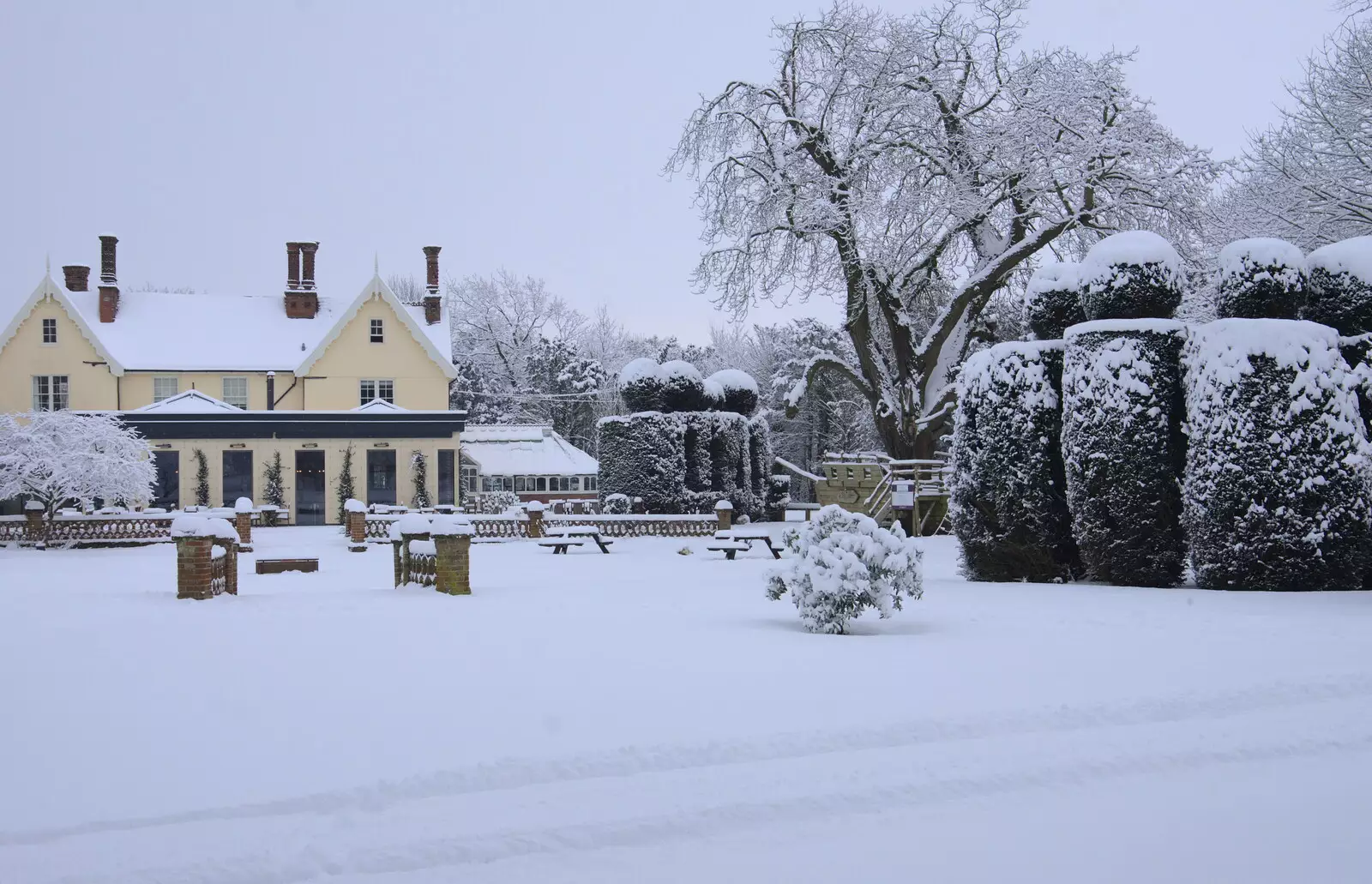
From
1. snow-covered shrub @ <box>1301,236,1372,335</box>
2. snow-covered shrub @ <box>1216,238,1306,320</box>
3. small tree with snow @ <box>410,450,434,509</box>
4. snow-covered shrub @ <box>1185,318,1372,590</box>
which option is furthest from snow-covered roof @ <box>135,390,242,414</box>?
snow-covered shrub @ <box>1301,236,1372,335</box>

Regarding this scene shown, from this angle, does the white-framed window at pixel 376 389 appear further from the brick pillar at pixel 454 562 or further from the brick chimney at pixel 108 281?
the brick pillar at pixel 454 562

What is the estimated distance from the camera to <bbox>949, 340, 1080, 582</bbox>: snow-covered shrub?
16.5 metres

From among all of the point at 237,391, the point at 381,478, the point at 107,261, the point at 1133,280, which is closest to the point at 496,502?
the point at 381,478

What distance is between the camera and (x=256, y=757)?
7.04m

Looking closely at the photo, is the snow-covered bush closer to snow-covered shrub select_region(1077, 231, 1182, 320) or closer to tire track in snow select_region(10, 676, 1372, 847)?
snow-covered shrub select_region(1077, 231, 1182, 320)

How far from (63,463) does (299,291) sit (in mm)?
18253

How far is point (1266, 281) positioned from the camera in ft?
48.9

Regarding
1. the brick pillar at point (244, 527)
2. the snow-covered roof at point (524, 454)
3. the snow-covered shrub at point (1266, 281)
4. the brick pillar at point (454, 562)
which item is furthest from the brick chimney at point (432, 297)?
the snow-covered shrub at point (1266, 281)

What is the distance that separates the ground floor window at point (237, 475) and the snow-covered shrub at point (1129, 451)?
29394mm

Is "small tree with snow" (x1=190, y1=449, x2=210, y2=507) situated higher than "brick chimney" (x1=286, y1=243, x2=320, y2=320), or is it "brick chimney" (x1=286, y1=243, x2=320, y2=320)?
"brick chimney" (x1=286, y1=243, x2=320, y2=320)

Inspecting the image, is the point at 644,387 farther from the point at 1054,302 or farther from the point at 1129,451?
the point at 1129,451

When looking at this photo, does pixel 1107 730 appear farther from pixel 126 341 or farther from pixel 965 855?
pixel 126 341

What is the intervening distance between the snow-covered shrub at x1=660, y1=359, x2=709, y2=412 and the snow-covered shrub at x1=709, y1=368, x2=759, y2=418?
1.60 metres

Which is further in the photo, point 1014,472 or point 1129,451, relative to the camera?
point 1014,472
